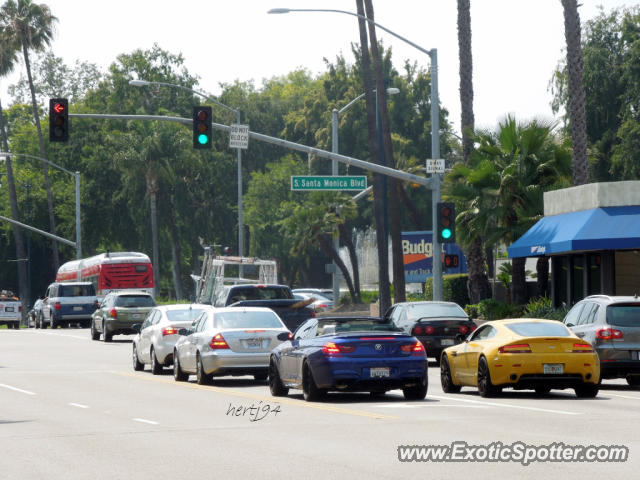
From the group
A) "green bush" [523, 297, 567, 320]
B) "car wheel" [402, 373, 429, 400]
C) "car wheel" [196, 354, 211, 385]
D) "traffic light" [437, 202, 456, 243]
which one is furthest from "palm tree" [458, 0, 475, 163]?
"car wheel" [402, 373, 429, 400]

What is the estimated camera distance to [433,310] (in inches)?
1212

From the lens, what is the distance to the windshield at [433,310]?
1203 inches

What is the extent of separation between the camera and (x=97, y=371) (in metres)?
28.9

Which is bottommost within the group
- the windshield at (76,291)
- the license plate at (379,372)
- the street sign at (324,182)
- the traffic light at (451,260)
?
the license plate at (379,372)

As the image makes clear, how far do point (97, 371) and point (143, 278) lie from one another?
32.8 meters

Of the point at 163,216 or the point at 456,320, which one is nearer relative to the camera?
the point at 456,320

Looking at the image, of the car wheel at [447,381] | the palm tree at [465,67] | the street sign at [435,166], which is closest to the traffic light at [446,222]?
the street sign at [435,166]

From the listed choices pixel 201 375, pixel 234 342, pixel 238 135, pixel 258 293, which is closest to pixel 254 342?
pixel 234 342

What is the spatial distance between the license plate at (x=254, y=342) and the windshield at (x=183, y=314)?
5477 mm

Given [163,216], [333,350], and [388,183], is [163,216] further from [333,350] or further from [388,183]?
[333,350]

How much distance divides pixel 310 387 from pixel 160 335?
921 centimetres

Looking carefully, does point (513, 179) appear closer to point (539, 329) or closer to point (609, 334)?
point (609, 334)

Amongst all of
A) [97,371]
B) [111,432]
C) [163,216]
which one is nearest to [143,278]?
[163,216]

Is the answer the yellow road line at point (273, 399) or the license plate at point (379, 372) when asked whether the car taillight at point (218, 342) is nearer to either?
the yellow road line at point (273, 399)
